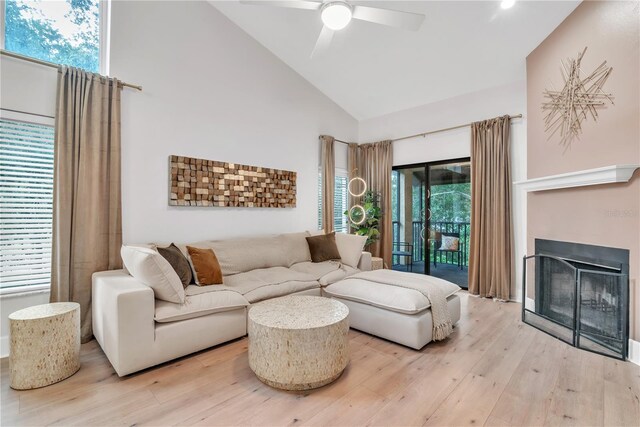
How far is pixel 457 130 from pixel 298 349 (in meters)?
4.13

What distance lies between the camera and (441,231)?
4926 millimetres

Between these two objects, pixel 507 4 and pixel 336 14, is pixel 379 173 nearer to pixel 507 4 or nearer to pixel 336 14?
pixel 507 4

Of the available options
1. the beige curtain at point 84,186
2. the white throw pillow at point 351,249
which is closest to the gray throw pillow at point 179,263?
the beige curtain at point 84,186

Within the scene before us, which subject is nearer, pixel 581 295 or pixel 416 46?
pixel 581 295

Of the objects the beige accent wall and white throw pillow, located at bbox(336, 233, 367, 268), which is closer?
the beige accent wall

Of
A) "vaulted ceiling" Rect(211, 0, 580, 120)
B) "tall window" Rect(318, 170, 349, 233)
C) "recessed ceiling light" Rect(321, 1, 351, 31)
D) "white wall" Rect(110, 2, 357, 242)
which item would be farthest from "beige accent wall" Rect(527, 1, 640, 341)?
"white wall" Rect(110, 2, 357, 242)

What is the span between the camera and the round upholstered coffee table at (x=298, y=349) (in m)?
1.95

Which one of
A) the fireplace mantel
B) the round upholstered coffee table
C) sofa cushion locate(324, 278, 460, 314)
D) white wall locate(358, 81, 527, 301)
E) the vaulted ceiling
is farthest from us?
white wall locate(358, 81, 527, 301)

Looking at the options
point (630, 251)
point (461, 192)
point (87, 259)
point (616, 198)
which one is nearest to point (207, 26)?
point (87, 259)

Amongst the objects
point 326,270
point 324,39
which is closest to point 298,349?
point 326,270

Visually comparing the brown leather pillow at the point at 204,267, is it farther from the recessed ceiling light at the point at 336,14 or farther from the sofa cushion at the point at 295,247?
the recessed ceiling light at the point at 336,14

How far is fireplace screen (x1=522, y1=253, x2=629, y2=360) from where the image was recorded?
2.52 m

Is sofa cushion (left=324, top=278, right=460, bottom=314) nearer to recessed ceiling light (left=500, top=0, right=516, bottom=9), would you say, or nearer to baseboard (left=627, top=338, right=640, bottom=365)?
baseboard (left=627, top=338, right=640, bottom=365)

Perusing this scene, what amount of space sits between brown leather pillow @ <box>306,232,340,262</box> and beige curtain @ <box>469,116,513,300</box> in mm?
2000
